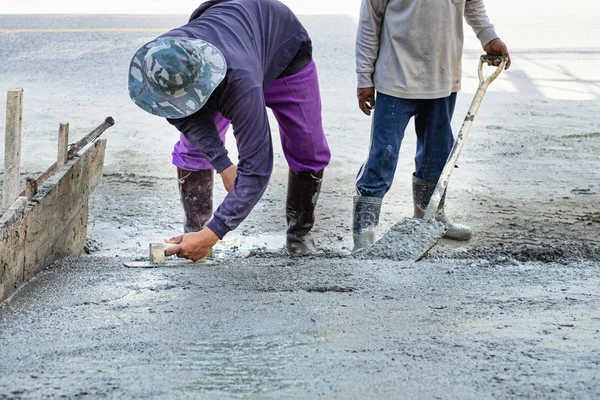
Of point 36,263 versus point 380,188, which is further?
point 380,188

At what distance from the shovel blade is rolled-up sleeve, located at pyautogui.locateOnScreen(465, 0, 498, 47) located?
1132mm

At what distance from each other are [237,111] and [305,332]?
888 mm

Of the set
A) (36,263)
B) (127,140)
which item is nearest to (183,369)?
(36,263)

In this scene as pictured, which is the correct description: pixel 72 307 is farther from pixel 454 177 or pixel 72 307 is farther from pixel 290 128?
pixel 454 177

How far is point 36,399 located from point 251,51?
1.63 metres

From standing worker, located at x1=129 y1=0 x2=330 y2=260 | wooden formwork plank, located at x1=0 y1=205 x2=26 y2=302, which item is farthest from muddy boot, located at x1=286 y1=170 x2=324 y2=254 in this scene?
wooden formwork plank, located at x1=0 y1=205 x2=26 y2=302

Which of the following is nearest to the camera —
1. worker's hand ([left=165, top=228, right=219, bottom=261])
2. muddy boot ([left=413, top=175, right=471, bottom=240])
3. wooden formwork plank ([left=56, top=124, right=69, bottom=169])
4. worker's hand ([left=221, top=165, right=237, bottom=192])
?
worker's hand ([left=165, top=228, right=219, bottom=261])

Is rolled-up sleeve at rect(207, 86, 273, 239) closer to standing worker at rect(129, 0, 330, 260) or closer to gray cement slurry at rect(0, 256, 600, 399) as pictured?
standing worker at rect(129, 0, 330, 260)

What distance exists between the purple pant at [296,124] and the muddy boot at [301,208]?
7 centimetres

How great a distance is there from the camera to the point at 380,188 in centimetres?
460

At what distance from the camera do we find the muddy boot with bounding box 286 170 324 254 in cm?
458

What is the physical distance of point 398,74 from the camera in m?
4.51

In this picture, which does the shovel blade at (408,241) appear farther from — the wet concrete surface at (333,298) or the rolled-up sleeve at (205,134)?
the rolled-up sleeve at (205,134)

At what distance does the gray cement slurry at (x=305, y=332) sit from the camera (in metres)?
2.56
